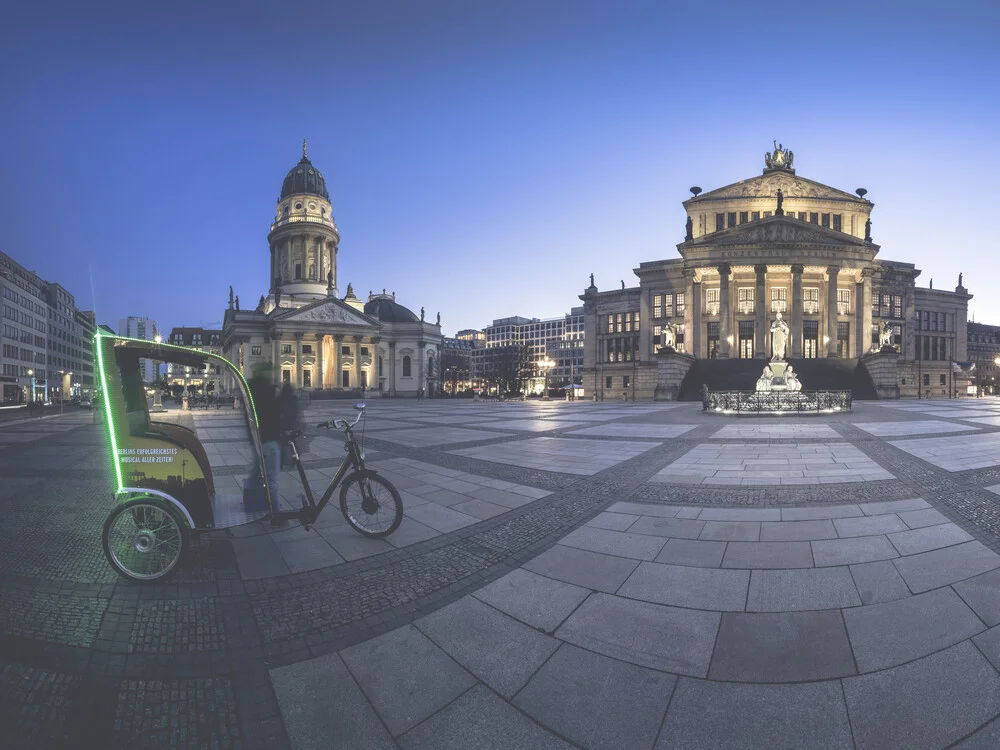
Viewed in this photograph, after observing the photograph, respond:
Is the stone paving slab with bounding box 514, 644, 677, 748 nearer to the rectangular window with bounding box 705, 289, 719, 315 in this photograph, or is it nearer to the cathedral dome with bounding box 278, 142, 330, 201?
the rectangular window with bounding box 705, 289, 719, 315

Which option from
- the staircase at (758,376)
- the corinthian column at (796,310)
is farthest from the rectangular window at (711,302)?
the staircase at (758,376)

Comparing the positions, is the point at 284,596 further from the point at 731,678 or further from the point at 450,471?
the point at 450,471

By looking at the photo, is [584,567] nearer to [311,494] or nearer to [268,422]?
[311,494]

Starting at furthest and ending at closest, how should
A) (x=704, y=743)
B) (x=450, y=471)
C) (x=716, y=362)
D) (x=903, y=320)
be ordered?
(x=903, y=320) < (x=716, y=362) < (x=450, y=471) < (x=704, y=743)

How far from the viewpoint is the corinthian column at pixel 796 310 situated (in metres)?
46.8

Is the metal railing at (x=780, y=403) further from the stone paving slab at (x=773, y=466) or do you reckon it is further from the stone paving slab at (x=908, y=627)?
the stone paving slab at (x=908, y=627)

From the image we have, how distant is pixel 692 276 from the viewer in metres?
49.3

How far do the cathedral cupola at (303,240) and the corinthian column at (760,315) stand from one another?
68825 millimetres

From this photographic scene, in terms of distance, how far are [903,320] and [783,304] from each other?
1719 cm

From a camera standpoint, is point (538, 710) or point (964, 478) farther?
point (964, 478)

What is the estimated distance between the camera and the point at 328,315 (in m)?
81.5

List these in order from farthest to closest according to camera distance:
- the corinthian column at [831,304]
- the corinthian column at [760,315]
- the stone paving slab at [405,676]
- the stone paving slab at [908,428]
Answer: the corinthian column at [831,304] < the corinthian column at [760,315] < the stone paving slab at [908,428] < the stone paving slab at [405,676]

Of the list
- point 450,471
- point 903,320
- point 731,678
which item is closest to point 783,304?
point 903,320

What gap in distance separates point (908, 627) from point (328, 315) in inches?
3373
